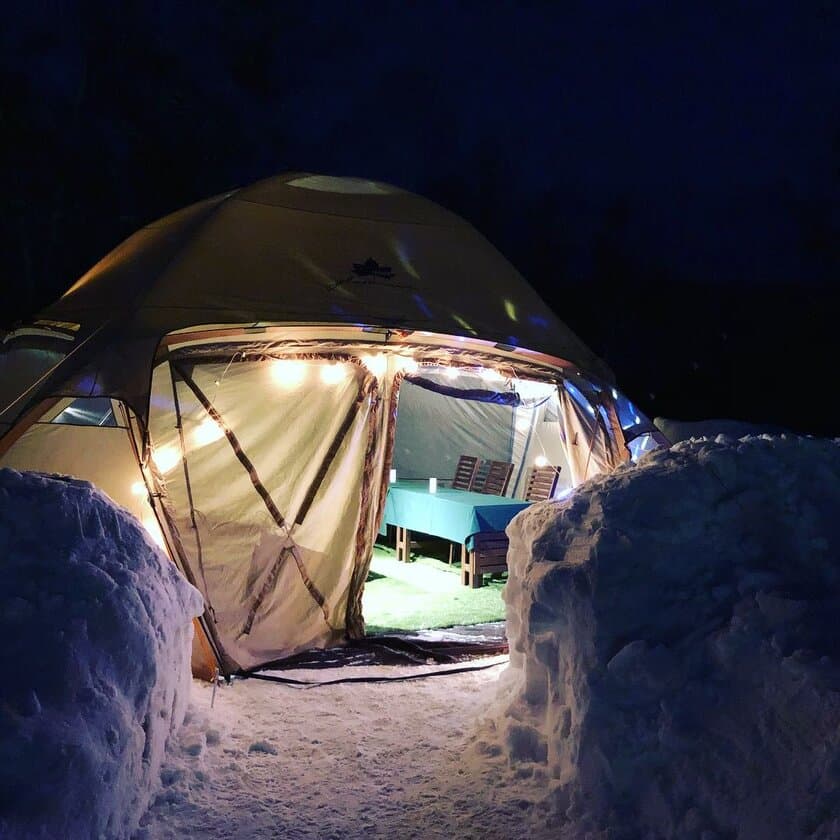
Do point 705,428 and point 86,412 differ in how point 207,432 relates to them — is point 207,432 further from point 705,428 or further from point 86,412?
point 705,428

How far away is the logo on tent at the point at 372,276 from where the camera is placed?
228 inches

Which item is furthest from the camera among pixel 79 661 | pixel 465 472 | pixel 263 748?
pixel 465 472

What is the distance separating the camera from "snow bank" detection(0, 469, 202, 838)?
258cm

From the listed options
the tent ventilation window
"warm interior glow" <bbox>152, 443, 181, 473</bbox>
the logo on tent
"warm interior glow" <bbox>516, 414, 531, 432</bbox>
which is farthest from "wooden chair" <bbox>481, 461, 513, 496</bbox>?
the tent ventilation window

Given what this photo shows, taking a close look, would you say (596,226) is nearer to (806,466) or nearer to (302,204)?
(302,204)

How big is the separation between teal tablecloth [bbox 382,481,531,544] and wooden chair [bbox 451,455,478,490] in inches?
42.5

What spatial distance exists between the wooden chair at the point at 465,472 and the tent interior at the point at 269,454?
337 cm

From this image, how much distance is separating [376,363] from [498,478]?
13.0 feet

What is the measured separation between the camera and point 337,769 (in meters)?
3.81

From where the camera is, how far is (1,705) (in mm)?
2645

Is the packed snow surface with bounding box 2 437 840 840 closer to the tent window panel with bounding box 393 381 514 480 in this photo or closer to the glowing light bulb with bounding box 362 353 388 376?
A: the glowing light bulb with bounding box 362 353 388 376

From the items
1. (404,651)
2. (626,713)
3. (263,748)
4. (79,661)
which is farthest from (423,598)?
(79,661)

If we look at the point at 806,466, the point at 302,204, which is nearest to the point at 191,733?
the point at 806,466

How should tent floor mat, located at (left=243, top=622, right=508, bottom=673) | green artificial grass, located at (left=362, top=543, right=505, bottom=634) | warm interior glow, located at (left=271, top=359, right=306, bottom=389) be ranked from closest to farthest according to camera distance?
tent floor mat, located at (left=243, top=622, right=508, bottom=673), warm interior glow, located at (left=271, top=359, right=306, bottom=389), green artificial grass, located at (left=362, top=543, right=505, bottom=634)
